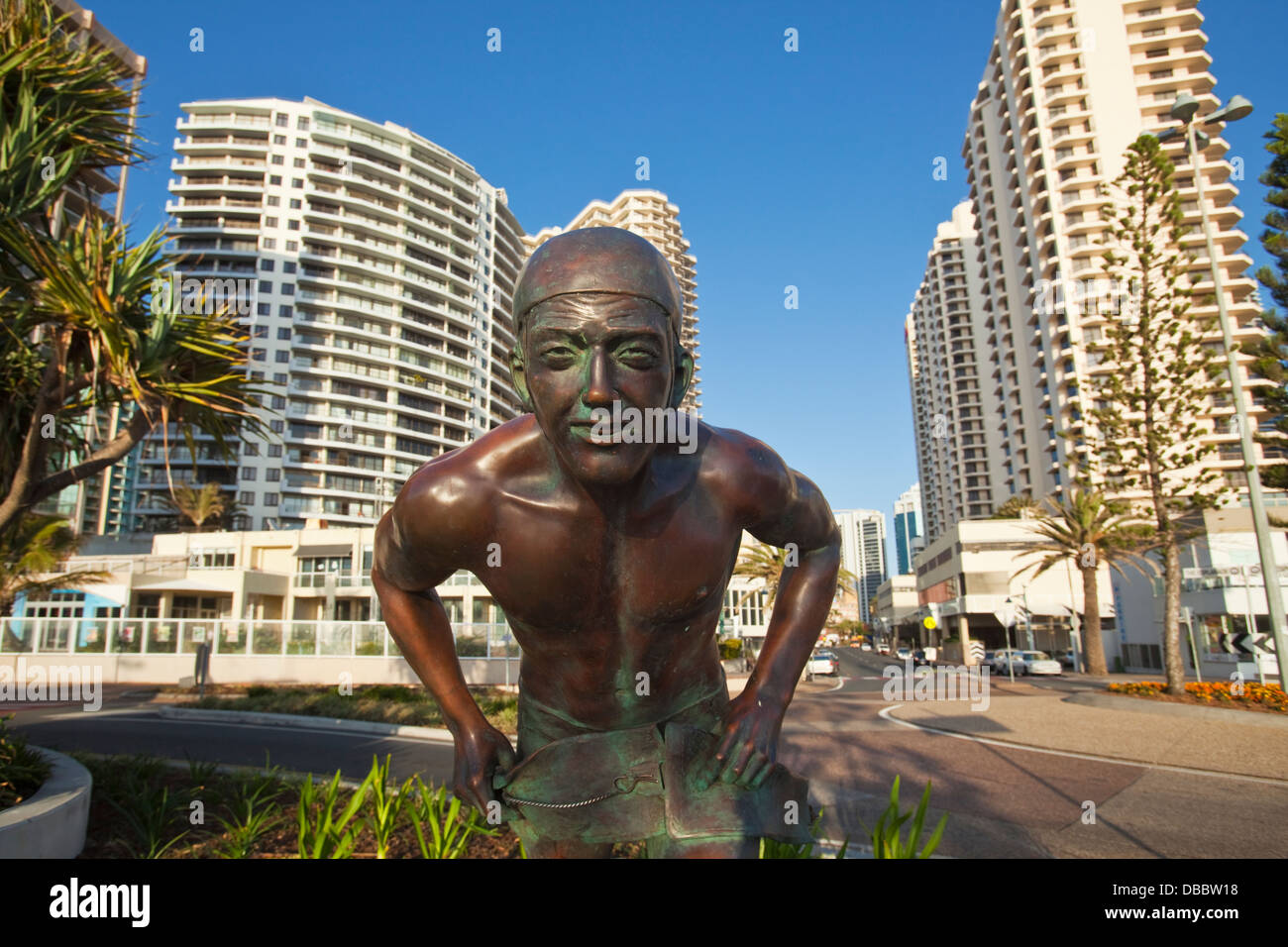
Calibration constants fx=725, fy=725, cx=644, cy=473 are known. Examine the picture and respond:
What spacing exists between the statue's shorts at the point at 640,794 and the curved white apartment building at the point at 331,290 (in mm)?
61461

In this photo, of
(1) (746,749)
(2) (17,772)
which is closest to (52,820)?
(2) (17,772)

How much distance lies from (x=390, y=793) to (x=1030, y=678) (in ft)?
106

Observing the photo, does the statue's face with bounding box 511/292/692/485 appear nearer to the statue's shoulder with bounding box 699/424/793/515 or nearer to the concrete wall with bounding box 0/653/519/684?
the statue's shoulder with bounding box 699/424/793/515

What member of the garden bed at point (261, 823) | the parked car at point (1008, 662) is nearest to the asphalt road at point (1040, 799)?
the garden bed at point (261, 823)

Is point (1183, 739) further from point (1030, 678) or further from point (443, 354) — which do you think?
point (443, 354)

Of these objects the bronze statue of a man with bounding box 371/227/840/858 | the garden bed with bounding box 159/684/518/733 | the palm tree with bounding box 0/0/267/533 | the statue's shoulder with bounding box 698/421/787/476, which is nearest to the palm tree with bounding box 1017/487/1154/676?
the garden bed with bounding box 159/684/518/733

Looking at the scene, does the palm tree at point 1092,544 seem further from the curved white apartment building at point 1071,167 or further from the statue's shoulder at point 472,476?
the statue's shoulder at point 472,476

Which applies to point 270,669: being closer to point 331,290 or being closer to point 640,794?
point 640,794

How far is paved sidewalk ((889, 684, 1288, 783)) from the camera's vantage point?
369 inches

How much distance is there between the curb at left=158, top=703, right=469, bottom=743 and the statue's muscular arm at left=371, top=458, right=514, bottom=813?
33.6 feet

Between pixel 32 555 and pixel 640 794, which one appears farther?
pixel 32 555

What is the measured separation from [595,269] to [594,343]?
0.54 feet

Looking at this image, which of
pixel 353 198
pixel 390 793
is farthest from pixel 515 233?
pixel 390 793

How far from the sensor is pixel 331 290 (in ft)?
220
